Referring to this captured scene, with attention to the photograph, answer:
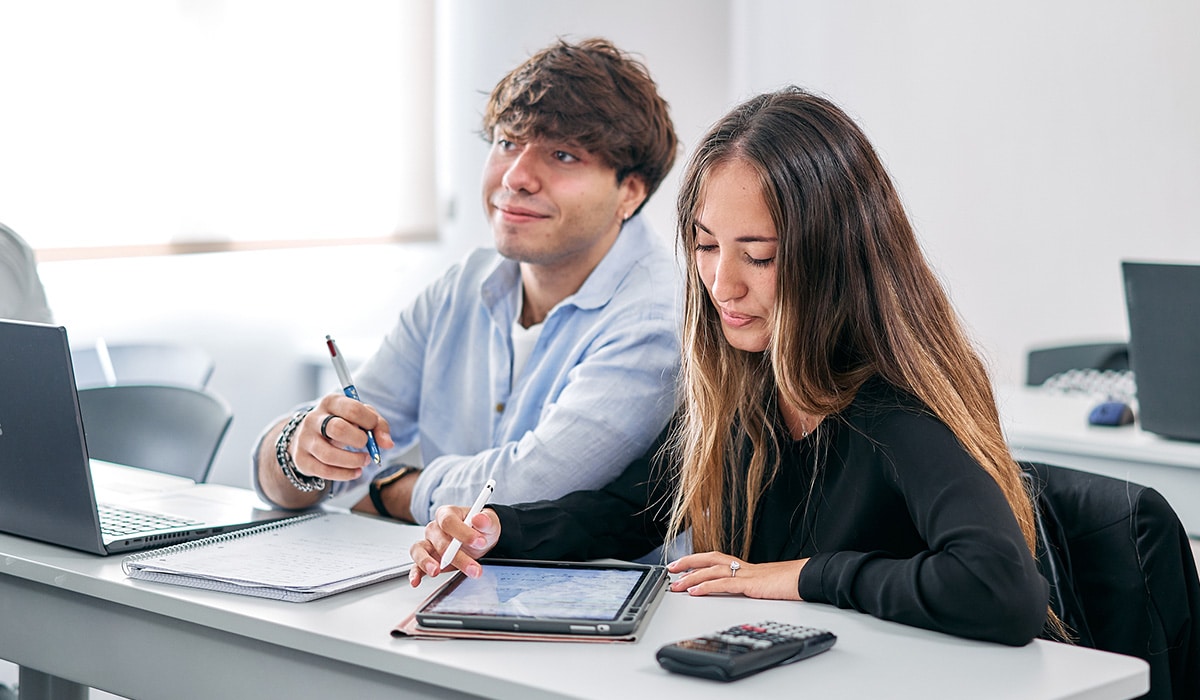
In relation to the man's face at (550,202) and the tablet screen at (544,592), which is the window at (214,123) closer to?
the man's face at (550,202)

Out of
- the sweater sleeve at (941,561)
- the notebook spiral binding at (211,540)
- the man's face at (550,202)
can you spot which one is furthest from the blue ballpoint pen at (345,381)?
the sweater sleeve at (941,561)

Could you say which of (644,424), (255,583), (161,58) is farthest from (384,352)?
(161,58)

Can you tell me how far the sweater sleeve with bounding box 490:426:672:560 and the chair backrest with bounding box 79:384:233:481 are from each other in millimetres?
980

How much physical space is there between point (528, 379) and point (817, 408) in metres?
0.70

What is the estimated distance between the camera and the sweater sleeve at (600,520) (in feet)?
4.90

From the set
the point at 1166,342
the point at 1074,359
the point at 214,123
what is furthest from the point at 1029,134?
the point at 214,123

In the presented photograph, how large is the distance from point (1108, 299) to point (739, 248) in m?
3.12

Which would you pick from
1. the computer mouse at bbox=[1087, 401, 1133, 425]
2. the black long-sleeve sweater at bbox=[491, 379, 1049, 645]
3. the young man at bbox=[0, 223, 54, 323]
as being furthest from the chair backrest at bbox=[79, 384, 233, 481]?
the computer mouse at bbox=[1087, 401, 1133, 425]

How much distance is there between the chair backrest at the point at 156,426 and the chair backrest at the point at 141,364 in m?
0.73

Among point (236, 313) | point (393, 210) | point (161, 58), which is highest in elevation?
point (161, 58)

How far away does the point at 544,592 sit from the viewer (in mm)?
1260

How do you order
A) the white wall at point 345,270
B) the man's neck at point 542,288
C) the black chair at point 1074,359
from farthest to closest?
the black chair at point 1074,359 < the white wall at point 345,270 < the man's neck at point 542,288

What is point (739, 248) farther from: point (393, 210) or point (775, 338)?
point (393, 210)

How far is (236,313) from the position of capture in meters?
3.60
